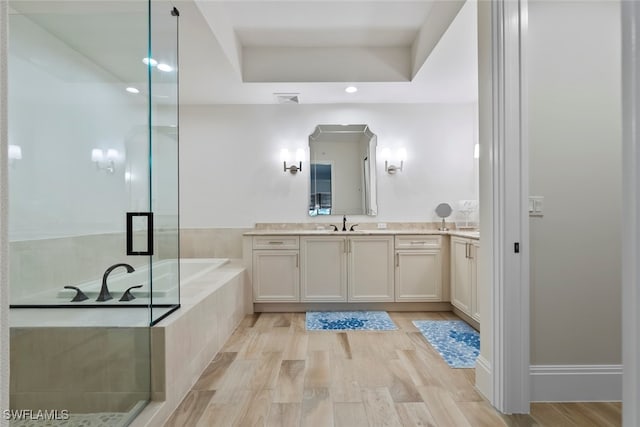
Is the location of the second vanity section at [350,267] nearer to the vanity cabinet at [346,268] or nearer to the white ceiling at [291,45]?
the vanity cabinet at [346,268]

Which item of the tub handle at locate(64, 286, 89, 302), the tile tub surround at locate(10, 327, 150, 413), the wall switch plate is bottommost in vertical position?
the tile tub surround at locate(10, 327, 150, 413)

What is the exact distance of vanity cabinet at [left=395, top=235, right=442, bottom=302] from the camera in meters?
3.62

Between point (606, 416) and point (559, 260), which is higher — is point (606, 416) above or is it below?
below

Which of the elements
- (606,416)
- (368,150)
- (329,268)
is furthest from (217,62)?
(606,416)

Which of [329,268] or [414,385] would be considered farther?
[329,268]

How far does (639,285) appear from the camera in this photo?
770mm

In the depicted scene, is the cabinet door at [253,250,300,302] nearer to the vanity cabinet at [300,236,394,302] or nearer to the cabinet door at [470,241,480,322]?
the vanity cabinet at [300,236,394,302]

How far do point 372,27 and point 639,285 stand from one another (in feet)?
10.1

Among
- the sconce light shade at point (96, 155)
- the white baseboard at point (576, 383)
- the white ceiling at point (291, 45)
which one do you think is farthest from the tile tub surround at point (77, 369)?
the white baseboard at point (576, 383)

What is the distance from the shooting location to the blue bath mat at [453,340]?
2420 mm

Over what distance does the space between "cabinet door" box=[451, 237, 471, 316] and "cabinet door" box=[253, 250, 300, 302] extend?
63.5 inches

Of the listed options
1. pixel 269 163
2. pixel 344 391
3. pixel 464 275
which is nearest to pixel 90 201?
pixel 344 391

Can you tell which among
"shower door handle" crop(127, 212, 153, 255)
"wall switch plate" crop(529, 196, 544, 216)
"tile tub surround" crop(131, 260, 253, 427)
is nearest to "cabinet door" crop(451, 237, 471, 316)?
"wall switch plate" crop(529, 196, 544, 216)

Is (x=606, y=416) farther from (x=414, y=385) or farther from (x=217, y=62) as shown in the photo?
(x=217, y=62)
